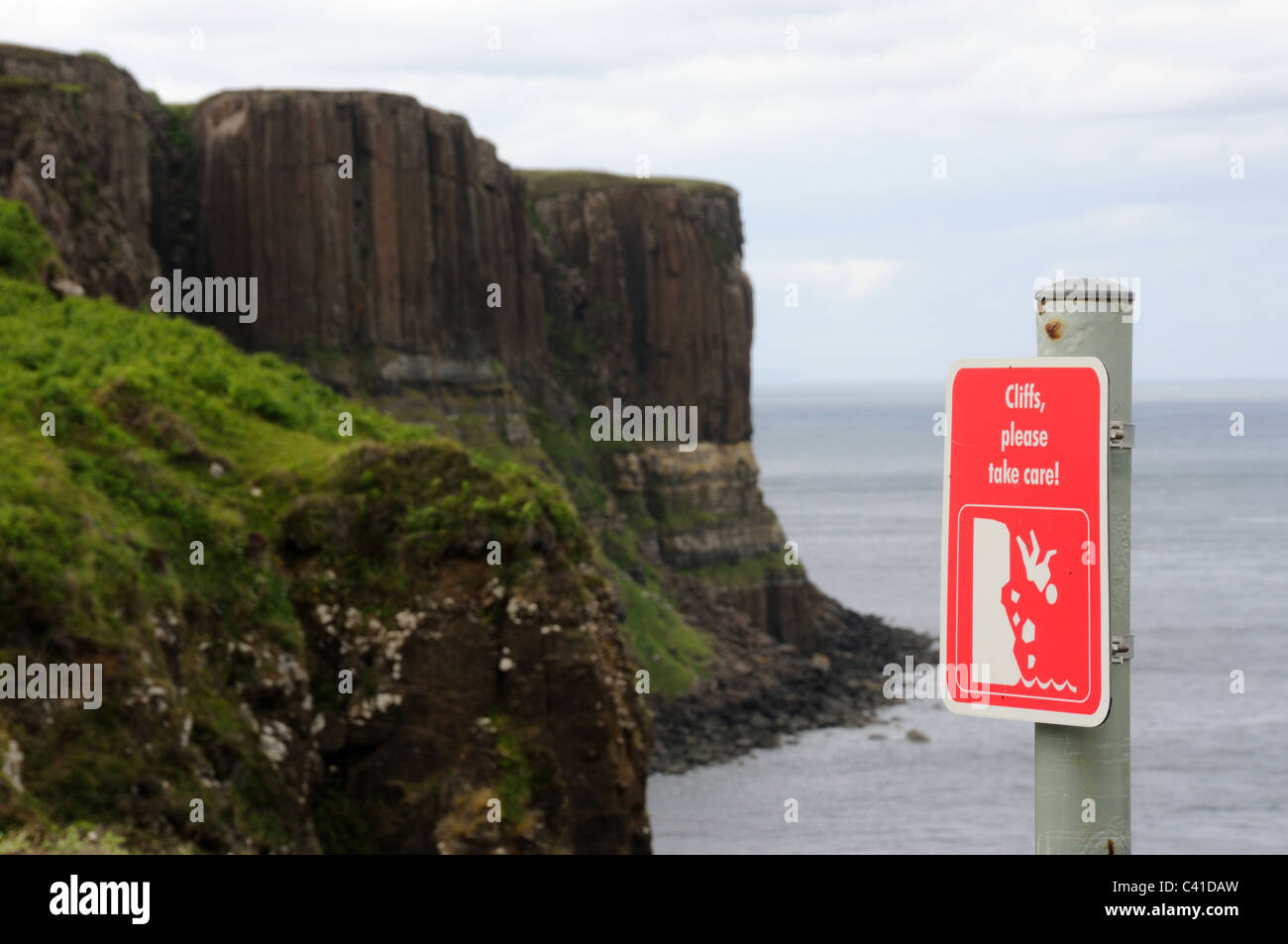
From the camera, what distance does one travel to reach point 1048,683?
4.43m

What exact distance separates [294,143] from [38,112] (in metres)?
27.5

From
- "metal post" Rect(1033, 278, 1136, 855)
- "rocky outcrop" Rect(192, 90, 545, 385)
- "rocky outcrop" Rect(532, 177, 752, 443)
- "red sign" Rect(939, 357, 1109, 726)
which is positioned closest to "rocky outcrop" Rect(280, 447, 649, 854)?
"red sign" Rect(939, 357, 1109, 726)

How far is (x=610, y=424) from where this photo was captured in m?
129

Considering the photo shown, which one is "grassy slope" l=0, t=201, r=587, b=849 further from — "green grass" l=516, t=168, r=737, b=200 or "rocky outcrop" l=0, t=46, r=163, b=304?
"green grass" l=516, t=168, r=737, b=200

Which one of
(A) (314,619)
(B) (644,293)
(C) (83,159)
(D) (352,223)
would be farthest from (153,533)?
(B) (644,293)

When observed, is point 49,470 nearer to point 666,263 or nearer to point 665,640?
point 665,640

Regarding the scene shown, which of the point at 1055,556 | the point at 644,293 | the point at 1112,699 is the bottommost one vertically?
the point at 1112,699

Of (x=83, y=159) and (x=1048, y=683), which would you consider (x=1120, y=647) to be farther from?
(x=83, y=159)

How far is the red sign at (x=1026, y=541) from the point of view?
14.4 feet

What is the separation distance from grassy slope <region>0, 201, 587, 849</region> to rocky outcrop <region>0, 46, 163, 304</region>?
3182 cm

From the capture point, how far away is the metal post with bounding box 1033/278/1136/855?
171 inches

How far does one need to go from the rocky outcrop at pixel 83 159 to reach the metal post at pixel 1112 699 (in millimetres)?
58615

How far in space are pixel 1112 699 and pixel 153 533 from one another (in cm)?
2187
